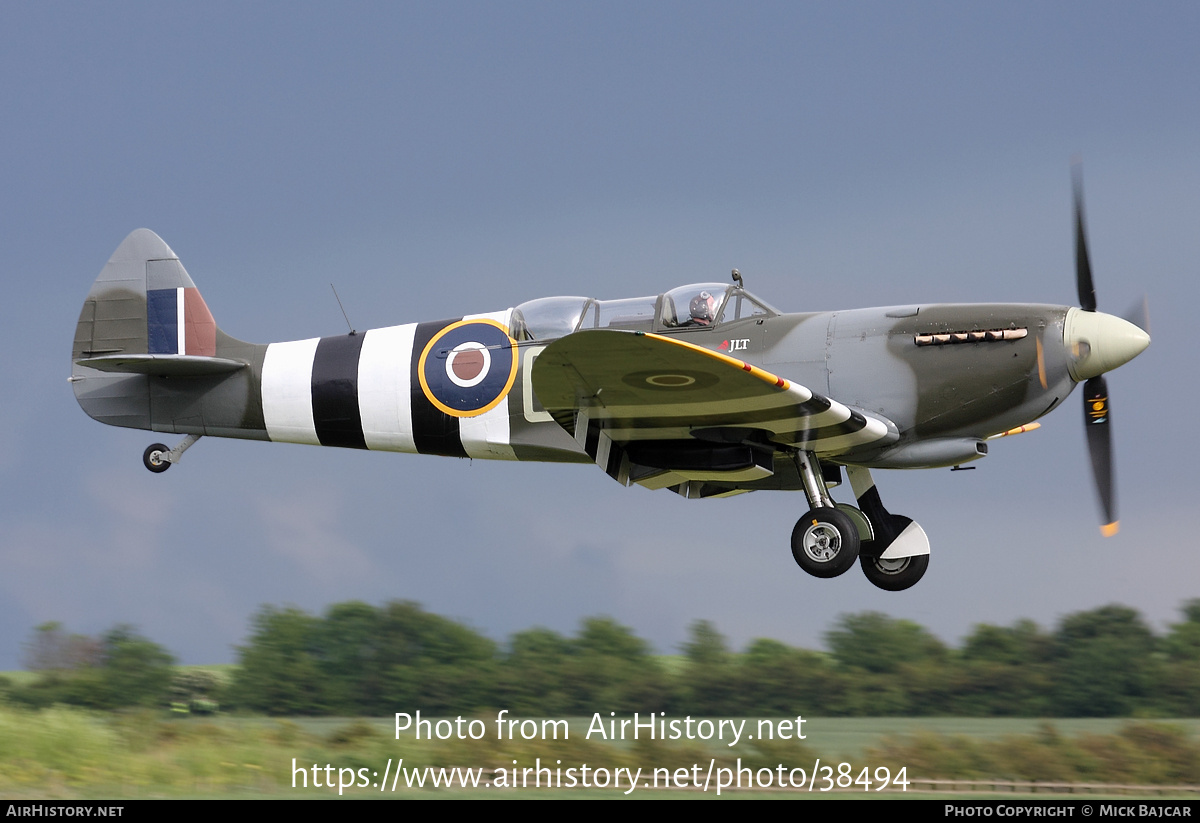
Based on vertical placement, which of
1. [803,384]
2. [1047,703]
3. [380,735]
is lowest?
[1047,703]

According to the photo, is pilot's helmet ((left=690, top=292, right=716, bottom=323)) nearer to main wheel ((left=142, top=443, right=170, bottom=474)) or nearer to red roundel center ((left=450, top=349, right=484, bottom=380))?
red roundel center ((left=450, top=349, right=484, bottom=380))

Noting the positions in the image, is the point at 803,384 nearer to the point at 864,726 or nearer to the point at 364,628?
the point at 864,726

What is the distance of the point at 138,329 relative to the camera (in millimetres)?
11797

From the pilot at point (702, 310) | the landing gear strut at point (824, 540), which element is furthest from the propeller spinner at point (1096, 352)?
the pilot at point (702, 310)

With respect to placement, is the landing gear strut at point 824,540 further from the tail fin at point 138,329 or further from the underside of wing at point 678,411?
the tail fin at point 138,329

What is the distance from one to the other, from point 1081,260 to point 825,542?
2983 millimetres

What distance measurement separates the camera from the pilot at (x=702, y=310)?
973 centimetres

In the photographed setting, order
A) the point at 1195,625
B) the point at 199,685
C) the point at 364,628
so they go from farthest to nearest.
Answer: the point at 1195,625
the point at 364,628
the point at 199,685

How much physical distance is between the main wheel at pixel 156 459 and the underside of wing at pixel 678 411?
13.8 feet

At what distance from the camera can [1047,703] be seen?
21.8 metres

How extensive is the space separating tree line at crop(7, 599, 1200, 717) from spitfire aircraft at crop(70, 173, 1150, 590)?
10693 mm

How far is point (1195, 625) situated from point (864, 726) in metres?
9.32

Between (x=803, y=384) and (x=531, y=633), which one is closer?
(x=803, y=384)
